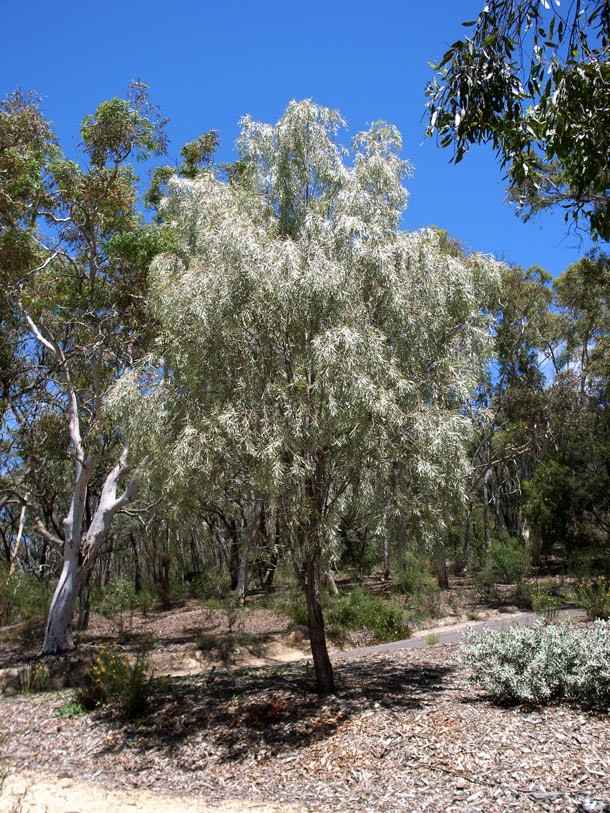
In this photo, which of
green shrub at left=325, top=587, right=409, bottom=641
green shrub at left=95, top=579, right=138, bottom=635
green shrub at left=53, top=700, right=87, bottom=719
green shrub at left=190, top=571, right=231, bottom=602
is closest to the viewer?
green shrub at left=53, top=700, right=87, bottom=719

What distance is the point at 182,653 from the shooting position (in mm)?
13789

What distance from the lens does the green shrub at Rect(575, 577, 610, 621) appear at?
12.4 m

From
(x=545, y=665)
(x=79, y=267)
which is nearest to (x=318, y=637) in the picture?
(x=545, y=665)

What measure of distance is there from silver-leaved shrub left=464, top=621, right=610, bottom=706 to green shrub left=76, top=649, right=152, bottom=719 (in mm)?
4140

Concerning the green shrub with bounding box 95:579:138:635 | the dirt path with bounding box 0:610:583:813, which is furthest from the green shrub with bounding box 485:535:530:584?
the dirt path with bounding box 0:610:583:813

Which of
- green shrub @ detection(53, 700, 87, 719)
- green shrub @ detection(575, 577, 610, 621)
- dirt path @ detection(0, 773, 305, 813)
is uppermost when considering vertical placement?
green shrub @ detection(575, 577, 610, 621)

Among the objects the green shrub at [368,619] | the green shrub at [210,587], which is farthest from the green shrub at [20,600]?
the green shrub at [368,619]

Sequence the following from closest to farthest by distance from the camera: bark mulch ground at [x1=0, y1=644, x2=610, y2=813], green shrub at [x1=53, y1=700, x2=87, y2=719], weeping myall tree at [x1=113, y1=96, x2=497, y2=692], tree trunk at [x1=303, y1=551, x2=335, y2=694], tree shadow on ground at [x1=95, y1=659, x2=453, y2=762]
A: bark mulch ground at [x1=0, y1=644, x2=610, y2=813], tree shadow on ground at [x1=95, y1=659, x2=453, y2=762], weeping myall tree at [x1=113, y1=96, x2=497, y2=692], tree trunk at [x1=303, y1=551, x2=335, y2=694], green shrub at [x1=53, y1=700, x2=87, y2=719]

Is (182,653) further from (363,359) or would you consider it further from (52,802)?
(363,359)

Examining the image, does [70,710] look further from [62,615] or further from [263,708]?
[62,615]

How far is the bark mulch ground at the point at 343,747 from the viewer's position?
5.16 meters

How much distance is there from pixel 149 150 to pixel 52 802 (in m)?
11.2

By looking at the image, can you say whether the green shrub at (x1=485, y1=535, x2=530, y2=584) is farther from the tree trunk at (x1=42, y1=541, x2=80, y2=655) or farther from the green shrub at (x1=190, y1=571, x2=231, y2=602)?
the tree trunk at (x1=42, y1=541, x2=80, y2=655)

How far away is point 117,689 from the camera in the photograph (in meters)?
8.76
